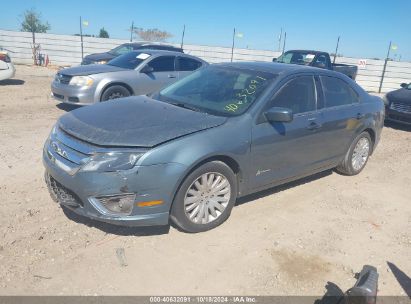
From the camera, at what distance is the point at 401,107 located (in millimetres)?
9789

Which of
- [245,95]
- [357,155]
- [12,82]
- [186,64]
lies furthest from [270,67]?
[12,82]

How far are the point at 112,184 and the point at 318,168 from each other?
293 centimetres

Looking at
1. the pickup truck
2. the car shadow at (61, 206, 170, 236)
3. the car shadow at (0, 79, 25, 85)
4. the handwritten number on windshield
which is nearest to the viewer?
the car shadow at (61, 206, 170, 236)

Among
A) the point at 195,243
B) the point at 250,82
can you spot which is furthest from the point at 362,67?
the point at 195,243

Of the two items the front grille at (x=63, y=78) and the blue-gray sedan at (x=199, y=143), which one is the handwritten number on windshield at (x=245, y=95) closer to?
the blue-gray sedan at (x=199, y=143)

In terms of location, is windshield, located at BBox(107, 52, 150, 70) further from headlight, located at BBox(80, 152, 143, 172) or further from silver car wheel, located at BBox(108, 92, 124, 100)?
headlight, located at BBox(80, 152, 143, 172)

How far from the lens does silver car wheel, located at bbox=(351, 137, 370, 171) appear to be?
579cm

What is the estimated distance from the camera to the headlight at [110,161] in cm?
326

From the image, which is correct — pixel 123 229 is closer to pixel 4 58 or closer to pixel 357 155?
pixel 357 155

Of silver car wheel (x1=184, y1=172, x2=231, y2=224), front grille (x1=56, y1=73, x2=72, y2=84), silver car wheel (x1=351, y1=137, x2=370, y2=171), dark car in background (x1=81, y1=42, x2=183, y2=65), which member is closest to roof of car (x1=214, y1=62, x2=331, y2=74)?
silver car wheel (x1=351, y1=137, x2=370, y2=171)

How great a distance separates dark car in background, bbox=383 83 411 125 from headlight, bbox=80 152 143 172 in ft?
28.1

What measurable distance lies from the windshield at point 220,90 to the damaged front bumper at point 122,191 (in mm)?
1058

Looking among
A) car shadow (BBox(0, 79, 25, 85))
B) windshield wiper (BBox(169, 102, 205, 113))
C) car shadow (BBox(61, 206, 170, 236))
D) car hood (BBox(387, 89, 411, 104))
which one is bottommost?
car shadow (BBox(0, 79, 25, 85))

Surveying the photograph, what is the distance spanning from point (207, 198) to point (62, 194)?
1378mm
